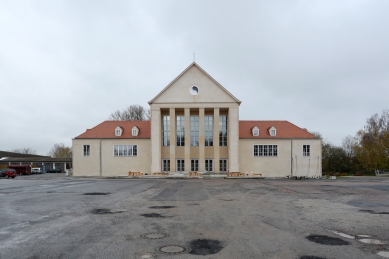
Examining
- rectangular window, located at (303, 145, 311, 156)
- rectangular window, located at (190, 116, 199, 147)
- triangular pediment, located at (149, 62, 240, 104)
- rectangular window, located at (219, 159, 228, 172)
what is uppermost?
triangular pediment, located at (149, 62, 240, 104)

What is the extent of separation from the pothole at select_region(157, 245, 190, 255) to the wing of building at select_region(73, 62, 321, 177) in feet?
127

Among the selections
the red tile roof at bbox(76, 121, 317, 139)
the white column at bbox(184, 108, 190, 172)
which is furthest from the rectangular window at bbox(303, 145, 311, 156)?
the white column at bbox(184, 108, 190, 172)

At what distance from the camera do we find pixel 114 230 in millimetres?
9031

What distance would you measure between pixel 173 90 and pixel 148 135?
25.5ft

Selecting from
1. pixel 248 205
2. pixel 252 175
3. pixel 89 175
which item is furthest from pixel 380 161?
pixel 248 205

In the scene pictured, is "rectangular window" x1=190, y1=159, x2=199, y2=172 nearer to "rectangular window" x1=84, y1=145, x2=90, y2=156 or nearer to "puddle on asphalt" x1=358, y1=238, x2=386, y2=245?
"rectangular window" x1=84, y1=145, x2=90, y2=156

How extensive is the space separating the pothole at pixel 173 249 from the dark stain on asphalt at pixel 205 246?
159mm

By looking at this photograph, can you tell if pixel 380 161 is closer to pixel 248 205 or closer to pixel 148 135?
pixel 148 135

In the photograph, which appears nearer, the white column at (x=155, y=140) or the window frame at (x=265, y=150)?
the white column at (x=155, y=140)

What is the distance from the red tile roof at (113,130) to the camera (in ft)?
160

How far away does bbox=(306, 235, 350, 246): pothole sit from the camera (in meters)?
7.73

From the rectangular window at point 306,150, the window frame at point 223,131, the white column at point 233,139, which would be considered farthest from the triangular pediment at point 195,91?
the rectangular window at point 306,150

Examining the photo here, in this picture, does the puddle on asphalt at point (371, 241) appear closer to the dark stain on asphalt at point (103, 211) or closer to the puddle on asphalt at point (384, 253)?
the puddle on asphalt at point (384, 253)

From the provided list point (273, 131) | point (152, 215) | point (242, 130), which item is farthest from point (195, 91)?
point (152, 215)
